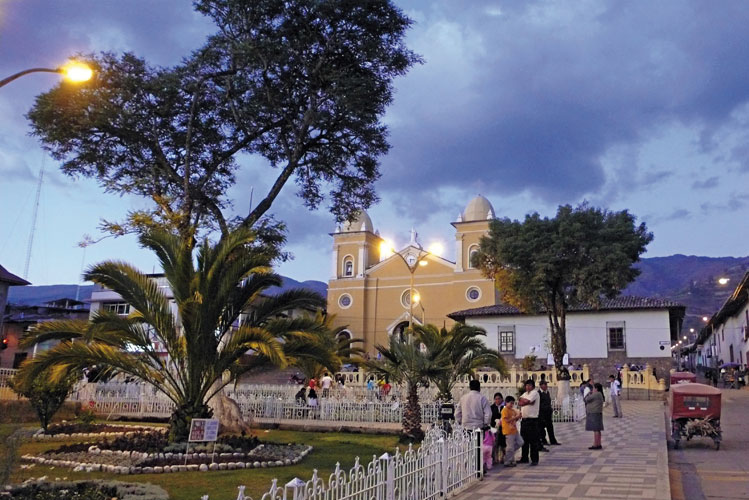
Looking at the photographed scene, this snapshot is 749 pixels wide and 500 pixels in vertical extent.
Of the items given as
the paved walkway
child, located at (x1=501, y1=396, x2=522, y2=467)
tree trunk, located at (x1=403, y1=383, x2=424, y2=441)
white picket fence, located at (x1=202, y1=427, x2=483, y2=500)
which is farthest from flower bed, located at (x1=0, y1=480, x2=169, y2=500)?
tree trunk, located at (x1=403, y1=383, x2=424, y2=441)

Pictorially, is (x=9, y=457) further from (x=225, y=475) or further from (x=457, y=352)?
(x=457, y=352)

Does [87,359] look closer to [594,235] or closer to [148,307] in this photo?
[148,307]

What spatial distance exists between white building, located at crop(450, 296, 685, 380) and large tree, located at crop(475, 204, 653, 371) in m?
9.59

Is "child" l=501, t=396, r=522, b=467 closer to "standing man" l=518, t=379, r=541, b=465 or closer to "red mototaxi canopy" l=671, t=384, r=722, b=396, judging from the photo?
"standing man" l=518, t=379, r=541, b=465

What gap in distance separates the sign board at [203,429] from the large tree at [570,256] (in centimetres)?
1795

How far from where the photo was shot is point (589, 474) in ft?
29.3

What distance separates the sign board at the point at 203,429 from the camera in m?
9.64

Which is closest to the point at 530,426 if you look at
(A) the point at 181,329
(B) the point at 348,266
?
(A) the point at 181,329

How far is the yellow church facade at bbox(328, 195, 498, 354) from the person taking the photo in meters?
52.7

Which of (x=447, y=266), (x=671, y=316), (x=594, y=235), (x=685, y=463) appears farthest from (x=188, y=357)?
(x=447, y=266)

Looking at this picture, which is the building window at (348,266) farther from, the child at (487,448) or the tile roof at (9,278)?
the child at (487,448)

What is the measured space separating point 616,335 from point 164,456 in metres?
32.6

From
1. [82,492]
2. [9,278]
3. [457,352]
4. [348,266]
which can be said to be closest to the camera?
[82,492]

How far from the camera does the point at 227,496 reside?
7531 mm
